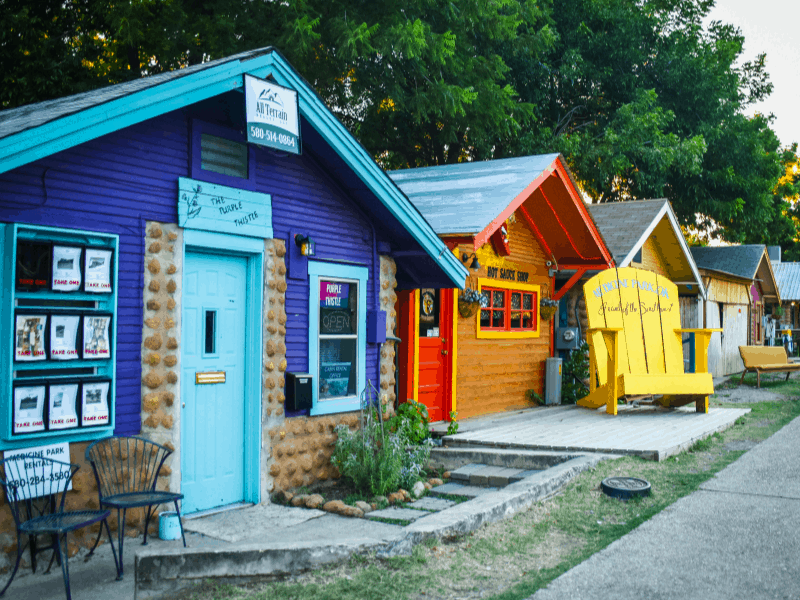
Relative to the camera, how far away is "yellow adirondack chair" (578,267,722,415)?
11.0 m

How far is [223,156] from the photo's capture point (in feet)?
20.6

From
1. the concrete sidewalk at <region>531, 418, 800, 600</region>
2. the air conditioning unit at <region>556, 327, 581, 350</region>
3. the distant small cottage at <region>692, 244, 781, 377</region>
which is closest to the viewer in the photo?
the concrete sidewalk at <region>531, 418, 800, 600</region>

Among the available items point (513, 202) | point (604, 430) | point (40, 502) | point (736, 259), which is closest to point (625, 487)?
point (604, 430)

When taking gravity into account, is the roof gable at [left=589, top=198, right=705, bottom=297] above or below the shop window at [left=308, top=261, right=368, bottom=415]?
above

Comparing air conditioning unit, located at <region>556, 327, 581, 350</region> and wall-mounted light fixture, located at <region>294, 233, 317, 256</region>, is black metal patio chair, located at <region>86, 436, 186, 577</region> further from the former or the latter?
air conditioning unit, located at <region>556, 327, 581, 350</region>

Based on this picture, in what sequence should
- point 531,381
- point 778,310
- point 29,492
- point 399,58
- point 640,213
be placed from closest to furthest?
1. point 29,492
2. point 531,381
3. point 640,213
4. point 399,58
5. point 778,310

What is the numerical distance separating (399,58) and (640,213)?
626 cm

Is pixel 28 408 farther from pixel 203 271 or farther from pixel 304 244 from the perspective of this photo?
pixel 304 244

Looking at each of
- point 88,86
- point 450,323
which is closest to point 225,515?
point 450,323

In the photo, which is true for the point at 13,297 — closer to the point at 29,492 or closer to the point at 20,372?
the point at 20,372

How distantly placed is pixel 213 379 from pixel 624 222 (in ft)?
36.4

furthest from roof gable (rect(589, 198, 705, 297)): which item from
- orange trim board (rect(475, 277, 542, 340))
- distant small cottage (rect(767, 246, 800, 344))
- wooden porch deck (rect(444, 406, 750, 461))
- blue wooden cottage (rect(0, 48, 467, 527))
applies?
distant small cottage (rect(767, 246, 800, 344))

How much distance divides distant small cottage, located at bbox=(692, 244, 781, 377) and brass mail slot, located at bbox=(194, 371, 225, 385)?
1561cm

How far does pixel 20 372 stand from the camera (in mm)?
4918
